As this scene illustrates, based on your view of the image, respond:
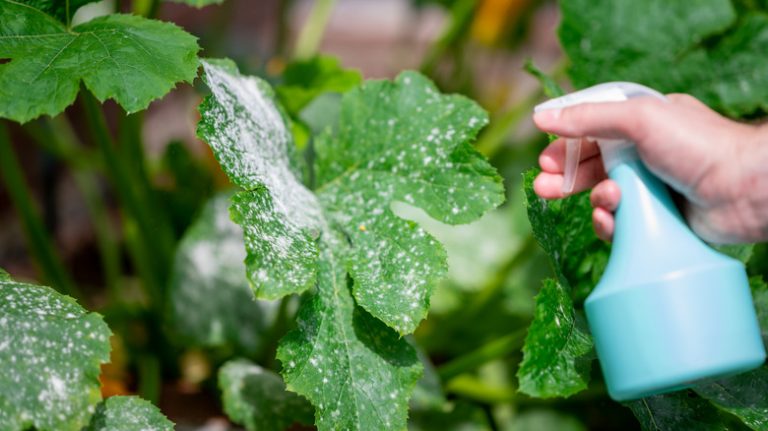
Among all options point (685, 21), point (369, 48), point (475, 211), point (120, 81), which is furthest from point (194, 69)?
point (369, 48)

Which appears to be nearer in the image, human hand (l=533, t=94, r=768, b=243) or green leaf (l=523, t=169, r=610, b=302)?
human hand (l=533, t=94, r=768, b=243)

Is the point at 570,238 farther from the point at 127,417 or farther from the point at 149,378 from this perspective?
the point at 149,378

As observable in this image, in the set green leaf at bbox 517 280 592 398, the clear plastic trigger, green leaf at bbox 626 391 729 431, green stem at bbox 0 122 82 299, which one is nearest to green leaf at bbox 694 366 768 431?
green leaf at bbox 626 391 729 431

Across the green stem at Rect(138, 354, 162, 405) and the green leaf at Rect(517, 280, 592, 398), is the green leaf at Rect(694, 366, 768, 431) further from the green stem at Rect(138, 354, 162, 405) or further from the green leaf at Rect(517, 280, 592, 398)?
the green stem at Rect(138, 354, 162, 405)

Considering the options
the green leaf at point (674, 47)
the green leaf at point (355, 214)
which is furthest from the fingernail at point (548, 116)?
the green leaf at point (674, 47)

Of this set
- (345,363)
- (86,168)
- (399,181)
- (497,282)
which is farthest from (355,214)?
(86,168)

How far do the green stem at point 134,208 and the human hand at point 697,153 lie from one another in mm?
480

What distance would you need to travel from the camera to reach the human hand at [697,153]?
0.50 meters

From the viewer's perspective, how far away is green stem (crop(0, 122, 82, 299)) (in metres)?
0.84

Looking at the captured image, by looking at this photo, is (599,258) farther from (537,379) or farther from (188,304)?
(188,304)

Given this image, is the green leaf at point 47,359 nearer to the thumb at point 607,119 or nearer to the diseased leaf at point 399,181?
the diseased leaf at point 399,181

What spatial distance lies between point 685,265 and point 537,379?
0.17 meters

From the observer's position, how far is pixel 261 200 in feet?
1.97

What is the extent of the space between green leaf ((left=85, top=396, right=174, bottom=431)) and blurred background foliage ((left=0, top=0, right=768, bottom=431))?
0.70 feet
